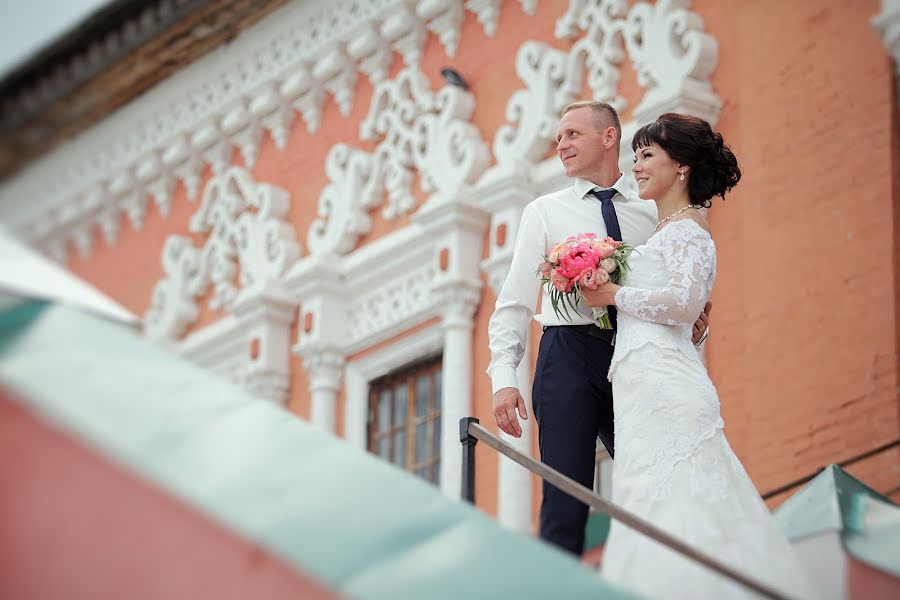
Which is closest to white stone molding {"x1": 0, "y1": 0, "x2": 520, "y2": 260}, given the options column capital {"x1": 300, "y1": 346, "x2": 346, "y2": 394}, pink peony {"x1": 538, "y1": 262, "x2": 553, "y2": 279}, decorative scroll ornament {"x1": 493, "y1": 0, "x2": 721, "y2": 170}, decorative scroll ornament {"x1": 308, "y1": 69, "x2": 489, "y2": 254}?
decorative scroll ornament {"x1": 308, "y1": 69, "x2": 489, "y2": 254}

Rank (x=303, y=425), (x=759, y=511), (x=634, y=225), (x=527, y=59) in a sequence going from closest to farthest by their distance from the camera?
(x=303, y=425) → (x=759, y=511) → (x=634, y=225) → (x=527, y=59)

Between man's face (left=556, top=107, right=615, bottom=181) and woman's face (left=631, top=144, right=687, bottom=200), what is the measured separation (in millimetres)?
229

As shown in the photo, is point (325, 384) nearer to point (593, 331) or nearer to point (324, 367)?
point (324, 367)

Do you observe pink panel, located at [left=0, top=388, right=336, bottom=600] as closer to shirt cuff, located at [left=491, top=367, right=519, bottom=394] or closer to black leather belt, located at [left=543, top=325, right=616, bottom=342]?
shirt cuff, located at [left=491, top=367, right=519, bottom=394]

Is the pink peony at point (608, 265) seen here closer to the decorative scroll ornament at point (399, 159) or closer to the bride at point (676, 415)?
the bride at point (676, 415)

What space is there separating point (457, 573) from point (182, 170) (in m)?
11.5

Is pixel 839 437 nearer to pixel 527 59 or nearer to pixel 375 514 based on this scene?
pixel 527 59

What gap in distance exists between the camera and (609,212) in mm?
6945

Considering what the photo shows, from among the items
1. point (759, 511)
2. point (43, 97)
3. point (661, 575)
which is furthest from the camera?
point (43, 97)

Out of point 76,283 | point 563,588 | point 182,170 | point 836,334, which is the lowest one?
point 563,588

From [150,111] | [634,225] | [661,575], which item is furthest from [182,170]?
[661,575]

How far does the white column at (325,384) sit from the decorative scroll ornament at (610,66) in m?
2.08

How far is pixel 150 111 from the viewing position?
16.2m

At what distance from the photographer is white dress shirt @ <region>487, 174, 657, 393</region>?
6844mm
